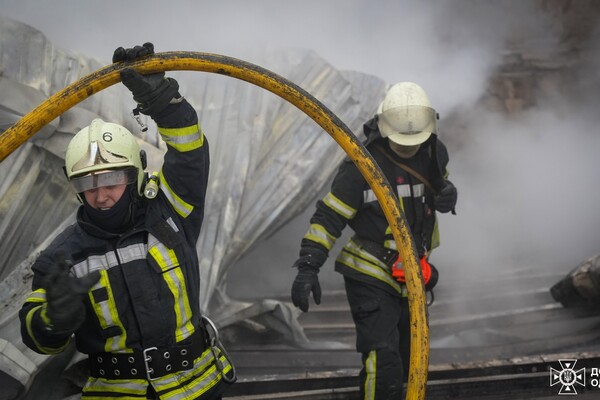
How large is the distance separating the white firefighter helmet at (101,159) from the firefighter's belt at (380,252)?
1.65 metres

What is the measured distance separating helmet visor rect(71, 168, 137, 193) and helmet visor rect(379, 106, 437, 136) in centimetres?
174

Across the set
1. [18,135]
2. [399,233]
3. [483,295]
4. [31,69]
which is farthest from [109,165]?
[483,295]

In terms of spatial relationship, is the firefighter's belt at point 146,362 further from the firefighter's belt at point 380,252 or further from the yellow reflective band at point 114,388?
the firefighter's belt at point 380,252

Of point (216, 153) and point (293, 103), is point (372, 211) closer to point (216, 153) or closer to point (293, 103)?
point (293, 103)

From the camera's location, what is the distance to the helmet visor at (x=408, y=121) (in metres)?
4.33

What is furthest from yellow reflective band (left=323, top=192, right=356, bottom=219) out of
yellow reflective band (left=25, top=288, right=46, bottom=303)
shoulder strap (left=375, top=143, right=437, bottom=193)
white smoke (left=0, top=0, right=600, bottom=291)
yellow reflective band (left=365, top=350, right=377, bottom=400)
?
white smoke (left=0, top=0, right=600, bottom=291)

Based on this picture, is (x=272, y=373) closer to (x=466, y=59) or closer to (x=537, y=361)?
(x=537, y=361)

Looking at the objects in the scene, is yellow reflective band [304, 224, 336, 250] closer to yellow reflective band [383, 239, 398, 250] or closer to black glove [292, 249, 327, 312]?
black glove [292, 249, 327, 312]

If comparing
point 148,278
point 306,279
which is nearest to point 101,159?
point 148,278

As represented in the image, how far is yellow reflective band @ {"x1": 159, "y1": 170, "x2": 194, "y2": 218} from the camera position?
331 centimetres

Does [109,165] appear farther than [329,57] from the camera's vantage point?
No

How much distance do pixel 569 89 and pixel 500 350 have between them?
12.1ft

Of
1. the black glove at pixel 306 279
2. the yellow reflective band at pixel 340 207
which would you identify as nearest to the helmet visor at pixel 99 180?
the black glove at pixel 306 279

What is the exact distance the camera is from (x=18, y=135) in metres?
3.08
